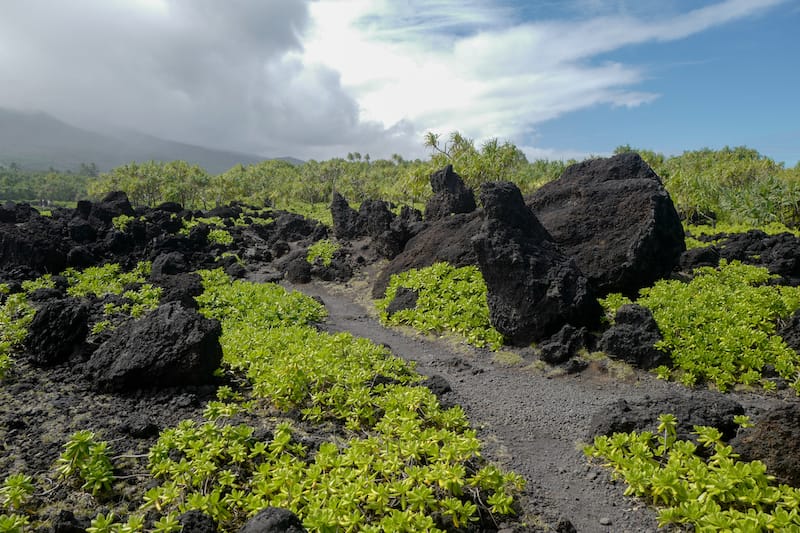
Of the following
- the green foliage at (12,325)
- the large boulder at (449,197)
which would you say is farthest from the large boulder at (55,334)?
the large boulder at (449,197)

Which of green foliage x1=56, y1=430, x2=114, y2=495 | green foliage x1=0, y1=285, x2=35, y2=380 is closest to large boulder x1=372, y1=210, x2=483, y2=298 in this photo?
green foliage x1=0, y1=285, x2=35, y2=380

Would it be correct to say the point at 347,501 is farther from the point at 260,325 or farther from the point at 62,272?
the point at 62,272

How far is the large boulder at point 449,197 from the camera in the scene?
1056 inches

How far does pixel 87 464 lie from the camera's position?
5.91 meters

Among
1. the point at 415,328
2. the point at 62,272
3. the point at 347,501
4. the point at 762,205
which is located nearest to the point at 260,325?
the point at 415,328

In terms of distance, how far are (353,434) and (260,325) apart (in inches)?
290

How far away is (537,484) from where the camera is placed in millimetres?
7070

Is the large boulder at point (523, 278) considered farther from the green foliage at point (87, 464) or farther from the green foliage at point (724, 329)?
the green foliage at point (87, 464)

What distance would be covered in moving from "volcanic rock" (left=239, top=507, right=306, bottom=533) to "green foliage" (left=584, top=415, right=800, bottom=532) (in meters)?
4.38

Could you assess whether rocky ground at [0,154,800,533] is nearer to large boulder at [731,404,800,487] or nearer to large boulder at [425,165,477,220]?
large boulder at [731,404,800,487]

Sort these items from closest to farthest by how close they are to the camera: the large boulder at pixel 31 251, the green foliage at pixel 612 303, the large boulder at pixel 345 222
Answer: the green foliage at pixel 612 303
the large boulder at pixel 31 251
the large boulder at pixel 345 222

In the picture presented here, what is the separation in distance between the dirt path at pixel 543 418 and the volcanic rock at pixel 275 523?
3.17 meters

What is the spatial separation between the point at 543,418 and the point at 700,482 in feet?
11.0

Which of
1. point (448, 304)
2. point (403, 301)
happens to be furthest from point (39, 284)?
point (448, 304)
